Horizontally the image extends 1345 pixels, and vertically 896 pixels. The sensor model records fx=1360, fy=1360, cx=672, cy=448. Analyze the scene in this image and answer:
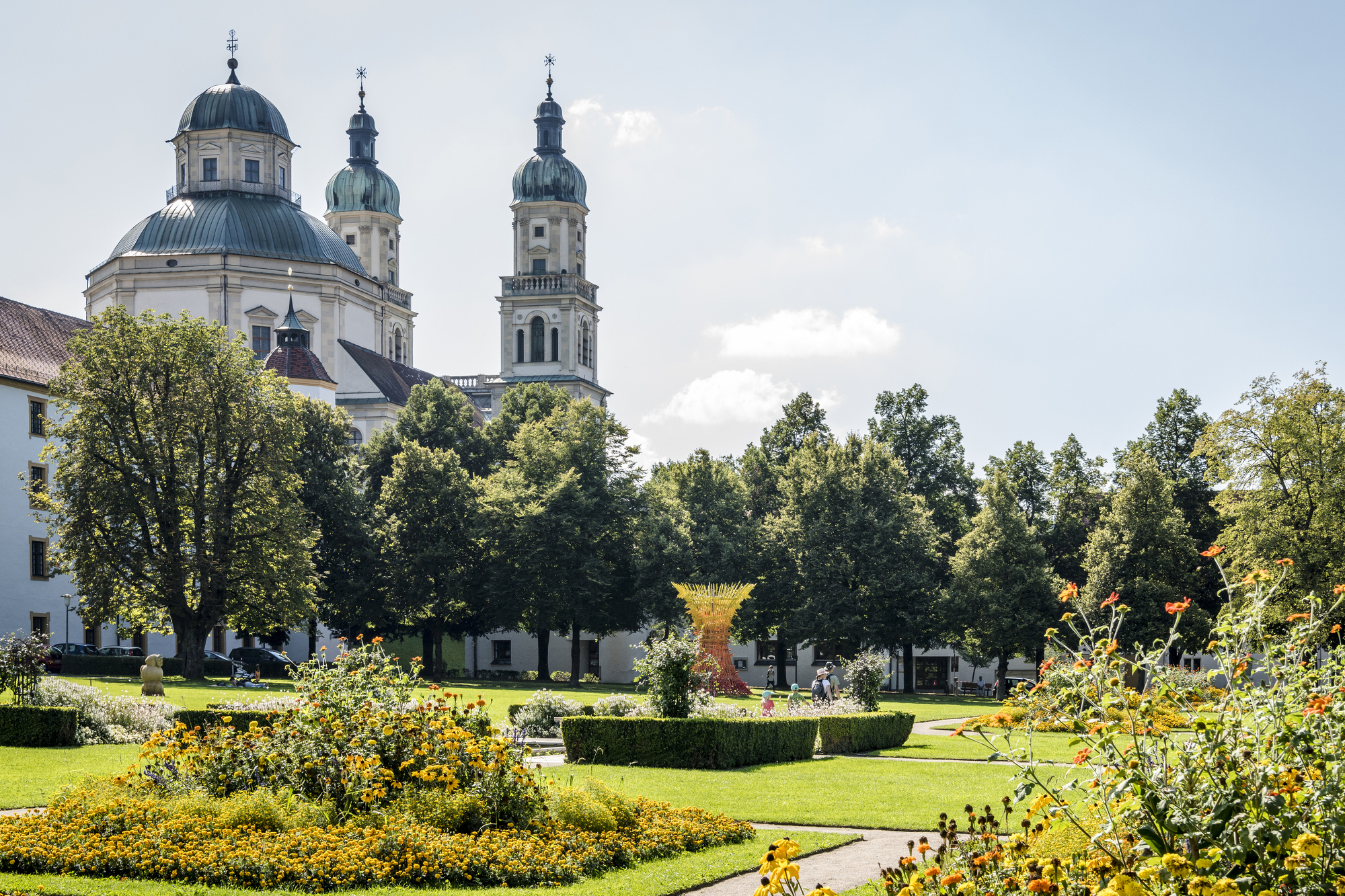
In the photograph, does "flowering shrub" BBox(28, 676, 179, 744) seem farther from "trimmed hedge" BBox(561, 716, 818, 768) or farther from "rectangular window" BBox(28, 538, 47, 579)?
"rectangular window" BBox(28, 538, 47, 579)

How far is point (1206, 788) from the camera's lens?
6555mm

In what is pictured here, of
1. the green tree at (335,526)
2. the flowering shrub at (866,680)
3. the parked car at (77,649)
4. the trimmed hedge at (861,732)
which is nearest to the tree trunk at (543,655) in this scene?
the green tree at (335,526)

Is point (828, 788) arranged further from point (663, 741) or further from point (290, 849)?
point (290, 849)

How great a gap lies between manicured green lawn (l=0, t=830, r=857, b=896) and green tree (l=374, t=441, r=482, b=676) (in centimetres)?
4228

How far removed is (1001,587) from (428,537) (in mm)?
23158

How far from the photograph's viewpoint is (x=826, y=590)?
54844 mm

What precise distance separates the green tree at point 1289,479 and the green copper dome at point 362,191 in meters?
72.2

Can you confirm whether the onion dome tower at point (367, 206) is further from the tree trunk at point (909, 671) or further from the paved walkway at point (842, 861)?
the paved walkway at point (842, 861)

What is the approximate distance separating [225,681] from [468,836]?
107ft

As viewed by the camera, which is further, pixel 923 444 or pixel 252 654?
pixel 923 444

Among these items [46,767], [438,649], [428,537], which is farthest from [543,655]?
[46,767]

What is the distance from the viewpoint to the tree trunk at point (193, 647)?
4291cm

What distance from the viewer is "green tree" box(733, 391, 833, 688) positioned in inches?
2228

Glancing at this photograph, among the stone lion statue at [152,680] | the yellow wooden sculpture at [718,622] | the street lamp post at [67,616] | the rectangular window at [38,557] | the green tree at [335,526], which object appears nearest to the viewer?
the stone lion statue at [152,680]
